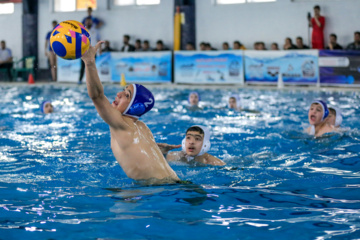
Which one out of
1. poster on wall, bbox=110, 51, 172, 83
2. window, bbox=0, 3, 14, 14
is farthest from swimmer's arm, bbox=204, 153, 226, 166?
window, bbox=0, 3, 14, 14

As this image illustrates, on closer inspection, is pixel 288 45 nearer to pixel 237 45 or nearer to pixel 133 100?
pixel 237 45

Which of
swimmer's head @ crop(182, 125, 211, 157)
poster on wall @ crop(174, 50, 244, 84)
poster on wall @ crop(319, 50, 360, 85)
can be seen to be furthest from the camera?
poster on wall @ crop(174, 50, 244, 84)

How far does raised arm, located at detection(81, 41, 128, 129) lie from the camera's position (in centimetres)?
397

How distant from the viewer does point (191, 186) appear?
4.78 meters

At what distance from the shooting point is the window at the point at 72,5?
22.0m

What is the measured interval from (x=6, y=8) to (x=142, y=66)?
9027mm

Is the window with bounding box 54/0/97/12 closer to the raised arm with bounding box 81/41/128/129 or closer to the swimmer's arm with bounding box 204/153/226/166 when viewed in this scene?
the swimmer's arm with bounding box 204/153/226/166

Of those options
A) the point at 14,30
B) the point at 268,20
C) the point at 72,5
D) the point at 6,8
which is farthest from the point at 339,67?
the point at 6,8

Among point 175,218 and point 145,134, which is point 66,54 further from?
point 175,218

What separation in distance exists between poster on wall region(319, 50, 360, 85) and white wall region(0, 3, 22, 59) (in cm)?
1410

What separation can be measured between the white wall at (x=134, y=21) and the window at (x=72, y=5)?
0.79 feet

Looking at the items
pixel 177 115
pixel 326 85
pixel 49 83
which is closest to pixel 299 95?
pixel 326 85

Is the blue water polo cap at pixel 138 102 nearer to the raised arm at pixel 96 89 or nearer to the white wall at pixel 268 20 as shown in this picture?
the raised arm at pixel 96 89

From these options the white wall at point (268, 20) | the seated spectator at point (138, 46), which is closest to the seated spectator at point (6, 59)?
the seated spectator at point (138, 46)
